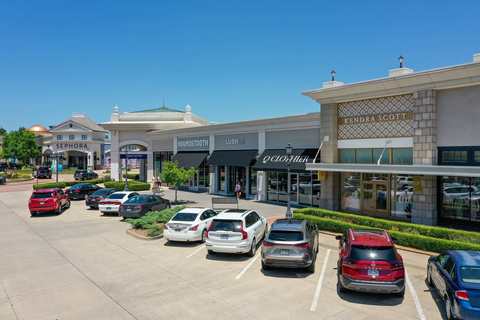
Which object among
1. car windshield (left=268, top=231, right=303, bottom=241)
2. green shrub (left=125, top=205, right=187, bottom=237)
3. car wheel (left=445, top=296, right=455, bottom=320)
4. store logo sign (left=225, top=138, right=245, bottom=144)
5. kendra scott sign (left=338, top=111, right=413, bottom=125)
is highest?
kendra scott sign (left=338, top=111, right=413, bottom=125)

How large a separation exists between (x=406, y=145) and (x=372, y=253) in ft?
37.9

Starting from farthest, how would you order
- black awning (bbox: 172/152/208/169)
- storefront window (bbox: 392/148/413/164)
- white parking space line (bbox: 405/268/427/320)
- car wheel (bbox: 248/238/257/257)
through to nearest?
black awning (bbox: 172/152/208/169) < storefront window (bbox: 392/148/413/164) < car wheel (bbox: 248/238/257/257) < white parking space line (bbox: 405/268/427/320)

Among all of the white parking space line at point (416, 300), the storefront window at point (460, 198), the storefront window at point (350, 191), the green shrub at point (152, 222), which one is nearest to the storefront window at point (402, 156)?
the storefront window at point (460, 198)

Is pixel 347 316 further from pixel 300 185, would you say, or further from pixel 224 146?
pixel 224 146

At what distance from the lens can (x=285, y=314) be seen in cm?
817

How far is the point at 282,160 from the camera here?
2512 centimetres

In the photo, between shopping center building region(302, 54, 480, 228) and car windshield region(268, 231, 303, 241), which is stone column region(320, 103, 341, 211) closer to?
shopping center building region(302, 54, 480, 228)

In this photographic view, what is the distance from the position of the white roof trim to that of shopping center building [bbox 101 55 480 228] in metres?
0.04

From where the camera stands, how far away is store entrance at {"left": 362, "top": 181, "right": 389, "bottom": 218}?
20.3 metres

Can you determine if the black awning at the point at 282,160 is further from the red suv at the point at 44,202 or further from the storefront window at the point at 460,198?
the red suv at the point at 44,202

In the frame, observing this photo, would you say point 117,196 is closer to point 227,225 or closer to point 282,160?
point 282,160

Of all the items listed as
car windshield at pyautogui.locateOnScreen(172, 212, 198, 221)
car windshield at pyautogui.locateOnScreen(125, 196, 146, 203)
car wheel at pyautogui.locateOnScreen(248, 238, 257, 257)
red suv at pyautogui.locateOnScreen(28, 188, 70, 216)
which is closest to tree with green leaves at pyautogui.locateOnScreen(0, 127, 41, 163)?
red suv at pyautogui.locateOnScreen(28, 188, 70, 216)

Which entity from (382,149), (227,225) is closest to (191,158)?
(382,149)

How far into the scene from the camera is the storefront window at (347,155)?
21.3 m
